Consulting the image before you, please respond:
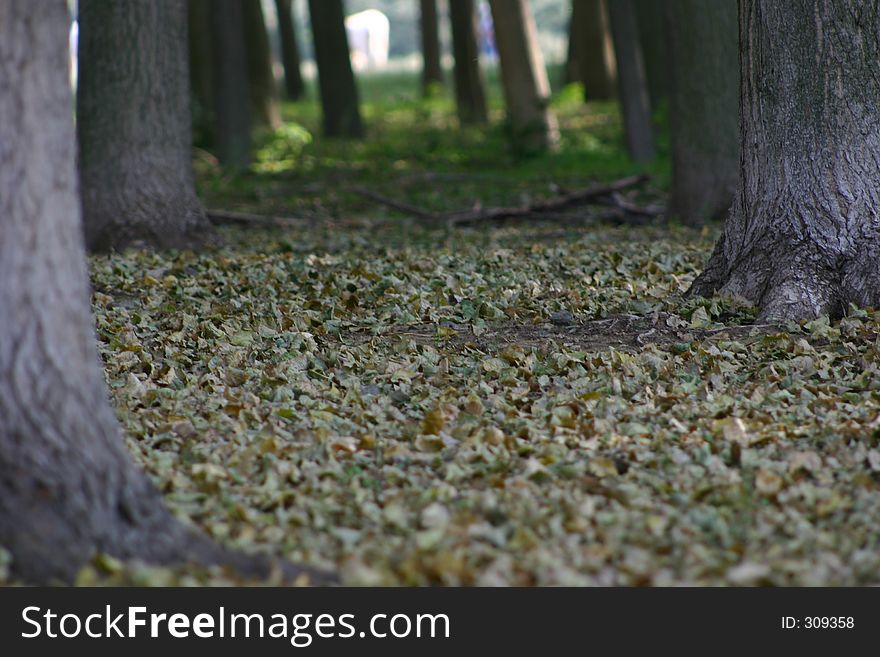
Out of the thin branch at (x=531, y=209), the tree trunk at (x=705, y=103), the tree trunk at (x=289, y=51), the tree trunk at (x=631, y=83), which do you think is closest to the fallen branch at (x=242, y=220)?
the thin branch at (x=531, y=209)

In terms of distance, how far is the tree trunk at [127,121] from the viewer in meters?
8.55

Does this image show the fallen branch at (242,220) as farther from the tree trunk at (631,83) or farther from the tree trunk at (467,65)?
the tree trunk at (467,65)

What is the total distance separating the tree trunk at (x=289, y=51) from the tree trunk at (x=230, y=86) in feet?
31.9

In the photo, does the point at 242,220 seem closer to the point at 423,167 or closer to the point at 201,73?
the point at 423,167

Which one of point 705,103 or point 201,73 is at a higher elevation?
point 201,73

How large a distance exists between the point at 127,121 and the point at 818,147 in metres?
5.41

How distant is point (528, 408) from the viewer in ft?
15.7

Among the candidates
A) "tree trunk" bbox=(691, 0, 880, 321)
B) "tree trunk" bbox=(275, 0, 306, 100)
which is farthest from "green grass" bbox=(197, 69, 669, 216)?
"tree trunk" bbox=(691, 0, 880, 321)

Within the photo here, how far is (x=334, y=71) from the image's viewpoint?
19016 mm

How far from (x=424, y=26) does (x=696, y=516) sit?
2434 centimetres

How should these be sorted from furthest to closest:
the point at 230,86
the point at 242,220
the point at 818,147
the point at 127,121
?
the point at 230,86
the point at 242,220
the point at 127,121
the point at 818,147

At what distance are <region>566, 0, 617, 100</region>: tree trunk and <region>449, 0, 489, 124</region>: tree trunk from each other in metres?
2.49

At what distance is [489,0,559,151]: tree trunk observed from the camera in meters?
16.6

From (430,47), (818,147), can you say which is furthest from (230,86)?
(430,47)
